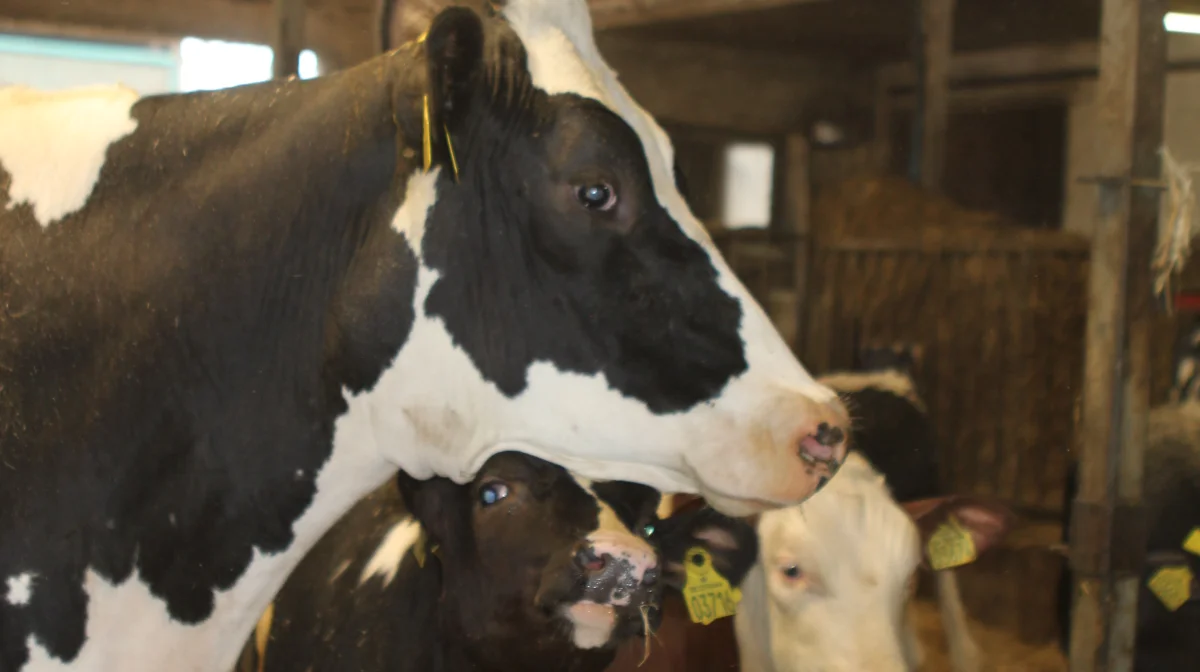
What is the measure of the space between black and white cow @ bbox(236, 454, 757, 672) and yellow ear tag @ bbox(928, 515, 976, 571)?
69cm

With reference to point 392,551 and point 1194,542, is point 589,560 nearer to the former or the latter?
point 392,551

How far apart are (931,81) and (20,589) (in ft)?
20.9

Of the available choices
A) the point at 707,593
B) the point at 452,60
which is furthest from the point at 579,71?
the point at 707,593

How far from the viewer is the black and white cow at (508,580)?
7.07 ft

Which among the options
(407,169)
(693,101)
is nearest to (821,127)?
(693,101)

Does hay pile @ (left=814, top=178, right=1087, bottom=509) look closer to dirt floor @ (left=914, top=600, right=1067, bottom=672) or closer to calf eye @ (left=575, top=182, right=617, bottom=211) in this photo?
dirt floor @ (left=914, top=600, right=1067, bottom=672)

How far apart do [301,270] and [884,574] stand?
205 centimetres

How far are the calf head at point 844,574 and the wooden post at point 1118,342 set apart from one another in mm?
273

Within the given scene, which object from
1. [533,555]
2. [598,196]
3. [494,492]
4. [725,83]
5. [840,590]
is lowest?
[840,590]

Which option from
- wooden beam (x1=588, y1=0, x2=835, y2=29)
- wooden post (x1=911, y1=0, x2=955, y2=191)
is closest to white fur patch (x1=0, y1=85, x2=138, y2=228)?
wooden beam (x1=588, y1=0, x2=835, y2=29)

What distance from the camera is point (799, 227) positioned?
19.7 ft

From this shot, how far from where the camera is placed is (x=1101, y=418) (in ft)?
9.91

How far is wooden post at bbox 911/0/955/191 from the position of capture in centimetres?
673

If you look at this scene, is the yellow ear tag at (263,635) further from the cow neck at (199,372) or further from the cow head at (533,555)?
the cow neck at (199,372)
